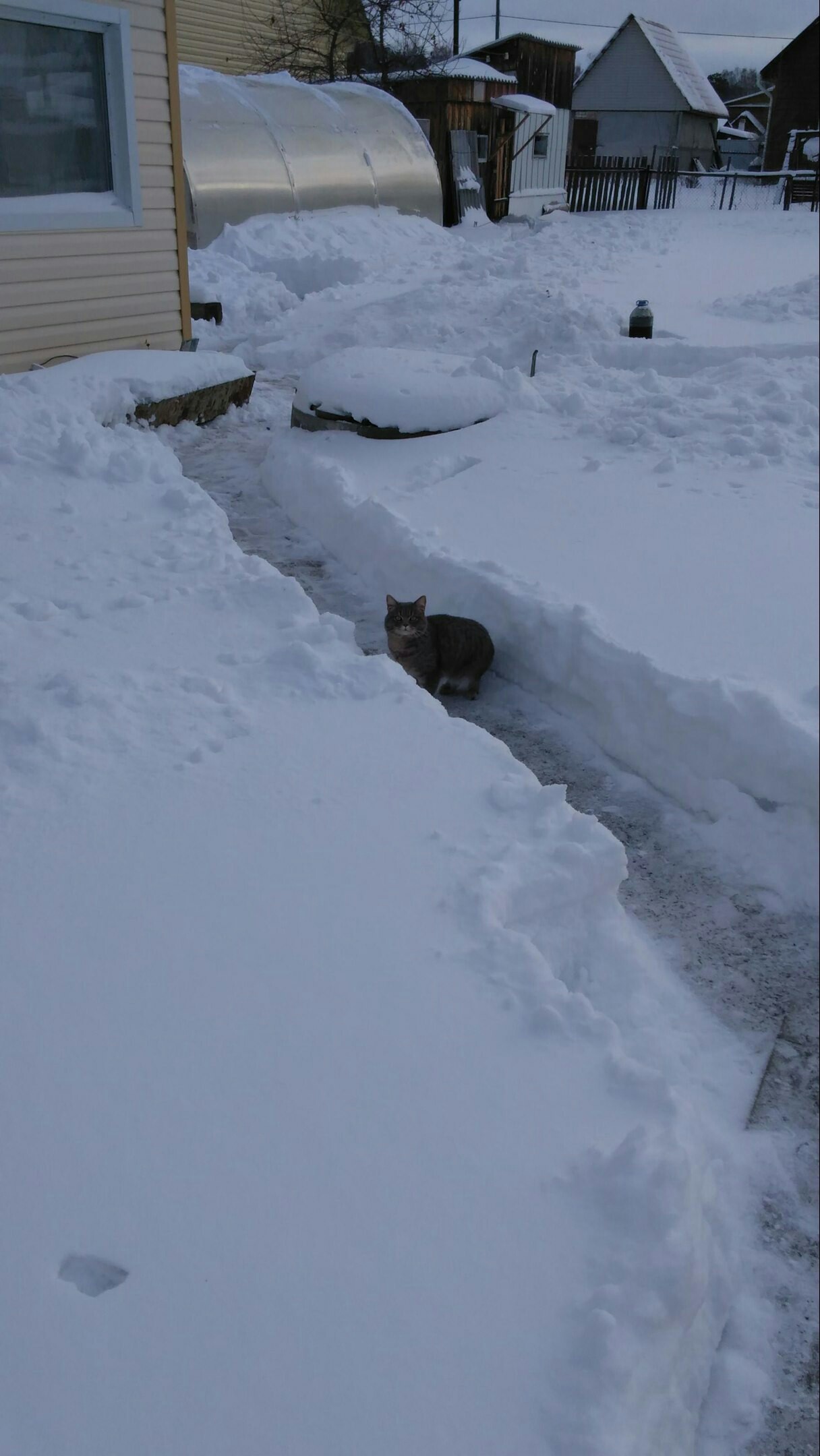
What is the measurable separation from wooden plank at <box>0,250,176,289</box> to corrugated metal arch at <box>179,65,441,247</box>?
4.76 m

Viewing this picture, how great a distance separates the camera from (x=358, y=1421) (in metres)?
1.59

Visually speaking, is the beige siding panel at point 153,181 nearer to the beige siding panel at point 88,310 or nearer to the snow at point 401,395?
the beige siding panel at point 88,310

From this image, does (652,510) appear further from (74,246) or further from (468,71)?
(468,71)

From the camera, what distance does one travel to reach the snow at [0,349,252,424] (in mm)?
6918

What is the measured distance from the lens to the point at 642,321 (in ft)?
27.2

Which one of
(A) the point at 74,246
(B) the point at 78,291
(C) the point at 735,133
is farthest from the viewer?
(B) the point at 78,291

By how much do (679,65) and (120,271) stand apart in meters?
6.06

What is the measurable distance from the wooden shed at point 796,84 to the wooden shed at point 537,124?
20.5 meters

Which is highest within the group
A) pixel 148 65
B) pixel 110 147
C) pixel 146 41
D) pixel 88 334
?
pixel 146 41

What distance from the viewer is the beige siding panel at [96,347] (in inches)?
292

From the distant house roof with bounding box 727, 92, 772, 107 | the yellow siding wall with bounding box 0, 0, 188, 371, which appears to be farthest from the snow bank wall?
the yellow siding wall with bounding box 0, 0, 188, 371

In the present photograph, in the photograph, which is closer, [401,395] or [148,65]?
[401,395]

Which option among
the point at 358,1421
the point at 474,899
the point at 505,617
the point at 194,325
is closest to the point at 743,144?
the point at 505,617

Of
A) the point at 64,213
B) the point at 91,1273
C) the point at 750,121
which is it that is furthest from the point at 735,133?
the point at 64,213
